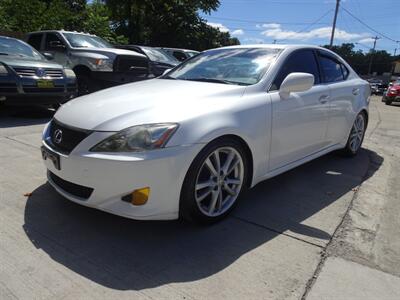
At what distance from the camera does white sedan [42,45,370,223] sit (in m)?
2.62

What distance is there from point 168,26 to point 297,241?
28955 mm

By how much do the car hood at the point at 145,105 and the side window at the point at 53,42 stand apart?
22.0 ft

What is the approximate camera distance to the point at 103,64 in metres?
8.77

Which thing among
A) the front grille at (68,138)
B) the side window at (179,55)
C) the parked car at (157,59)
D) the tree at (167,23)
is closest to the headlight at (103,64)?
the parked car at (157,59)

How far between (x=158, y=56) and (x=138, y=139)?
9.83 metres

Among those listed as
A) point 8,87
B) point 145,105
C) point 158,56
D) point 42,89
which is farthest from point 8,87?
point 158,56

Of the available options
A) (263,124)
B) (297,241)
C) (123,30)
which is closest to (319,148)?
(263,124)

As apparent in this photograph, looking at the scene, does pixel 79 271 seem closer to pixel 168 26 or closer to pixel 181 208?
pixel 181 208

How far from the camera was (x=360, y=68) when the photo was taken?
91.1m

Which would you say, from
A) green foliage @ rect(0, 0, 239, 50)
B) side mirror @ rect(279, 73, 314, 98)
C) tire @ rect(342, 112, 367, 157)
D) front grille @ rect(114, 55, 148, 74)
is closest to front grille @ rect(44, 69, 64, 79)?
front grille @ rect(114, 55, 148, 74)

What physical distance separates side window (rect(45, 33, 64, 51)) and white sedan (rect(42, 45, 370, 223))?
6.24 meters

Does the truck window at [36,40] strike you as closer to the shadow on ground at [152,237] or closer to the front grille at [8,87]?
the front grille at [8,87]

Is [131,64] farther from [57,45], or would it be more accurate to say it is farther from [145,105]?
[145,105]

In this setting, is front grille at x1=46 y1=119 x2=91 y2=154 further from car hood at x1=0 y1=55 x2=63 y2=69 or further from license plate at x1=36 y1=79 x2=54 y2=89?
car hood at x1=0 y1=55 x2=63 y2=69
